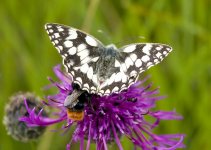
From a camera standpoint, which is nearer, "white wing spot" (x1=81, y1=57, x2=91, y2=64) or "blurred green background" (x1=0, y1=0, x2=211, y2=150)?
"white wing spot" (x1=81, y1=57, x2=91, y2=64)

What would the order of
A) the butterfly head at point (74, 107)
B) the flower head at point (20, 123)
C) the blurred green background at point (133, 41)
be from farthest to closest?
the blurred green background at point (133, 41) < the flower head at point (20, 123) < the butterfly head at point (74, 107)

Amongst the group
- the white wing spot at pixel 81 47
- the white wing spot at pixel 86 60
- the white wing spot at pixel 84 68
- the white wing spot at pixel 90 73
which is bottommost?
the white wing spot at pixel 90 73

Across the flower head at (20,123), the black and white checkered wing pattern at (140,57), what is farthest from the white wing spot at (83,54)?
the flower head at (20,123)

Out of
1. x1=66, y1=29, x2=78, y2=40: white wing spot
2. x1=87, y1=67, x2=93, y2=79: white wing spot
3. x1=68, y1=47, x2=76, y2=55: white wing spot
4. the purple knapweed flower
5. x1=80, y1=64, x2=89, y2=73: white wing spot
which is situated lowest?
the purple knapweed flower

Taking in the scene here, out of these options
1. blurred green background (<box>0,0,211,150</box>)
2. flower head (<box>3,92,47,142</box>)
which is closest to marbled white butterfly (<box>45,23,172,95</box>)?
flower head (<box>3,92,47,142</box>)

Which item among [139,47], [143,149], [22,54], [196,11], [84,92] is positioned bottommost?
[143,149]

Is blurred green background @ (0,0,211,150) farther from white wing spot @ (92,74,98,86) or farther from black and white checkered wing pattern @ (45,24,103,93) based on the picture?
white wing spot @ (92,74,98,86)

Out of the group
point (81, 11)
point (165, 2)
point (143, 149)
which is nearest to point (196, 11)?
point (165, 2)

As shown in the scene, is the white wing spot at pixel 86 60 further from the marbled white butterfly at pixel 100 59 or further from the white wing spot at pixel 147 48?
the white wing spot at pixel 147 48

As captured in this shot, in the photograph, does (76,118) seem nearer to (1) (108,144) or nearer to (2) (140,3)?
(1) (108,144)
